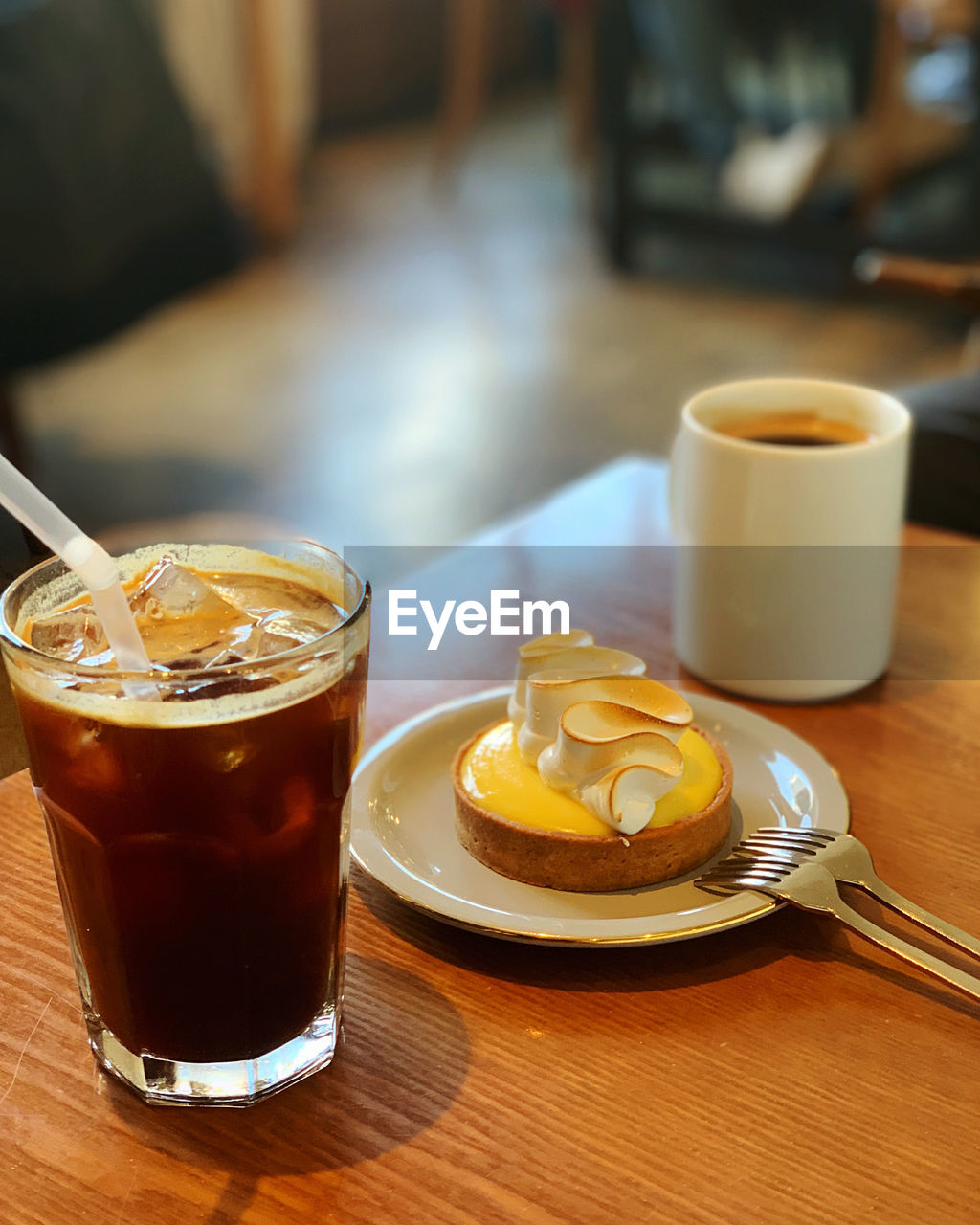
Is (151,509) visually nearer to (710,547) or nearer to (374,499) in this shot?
(374,499)

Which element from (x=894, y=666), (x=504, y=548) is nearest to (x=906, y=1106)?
(x=894, y=666)

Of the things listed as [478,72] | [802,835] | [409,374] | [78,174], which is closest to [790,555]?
[802,835]

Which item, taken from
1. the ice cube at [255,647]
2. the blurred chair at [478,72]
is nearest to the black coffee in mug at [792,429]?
the ice cube at [255,647]

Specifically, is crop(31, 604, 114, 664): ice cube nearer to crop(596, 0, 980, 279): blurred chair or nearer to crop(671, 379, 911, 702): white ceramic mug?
crop(671, 379, 911, 702): white ceramic mug

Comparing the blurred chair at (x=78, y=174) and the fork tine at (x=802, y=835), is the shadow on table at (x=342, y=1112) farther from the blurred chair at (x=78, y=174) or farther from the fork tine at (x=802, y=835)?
the blurred chair at (x=78, y=174)

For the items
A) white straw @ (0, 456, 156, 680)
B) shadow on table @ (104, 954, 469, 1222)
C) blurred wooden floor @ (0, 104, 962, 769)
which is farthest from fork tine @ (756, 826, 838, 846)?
blurred wooden floor @ (0, 104, 962, 769)

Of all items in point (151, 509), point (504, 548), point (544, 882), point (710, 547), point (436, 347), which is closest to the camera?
point (544, 882)
